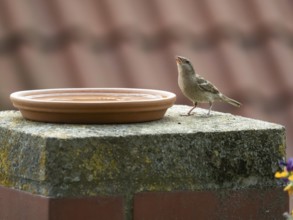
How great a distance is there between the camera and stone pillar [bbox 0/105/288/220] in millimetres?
1915

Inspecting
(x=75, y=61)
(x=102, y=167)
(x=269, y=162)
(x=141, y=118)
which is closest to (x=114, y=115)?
(x=141, y=118)

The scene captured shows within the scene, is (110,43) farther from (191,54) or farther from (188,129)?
(188,129)

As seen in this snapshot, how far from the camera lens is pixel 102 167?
76.0 inches

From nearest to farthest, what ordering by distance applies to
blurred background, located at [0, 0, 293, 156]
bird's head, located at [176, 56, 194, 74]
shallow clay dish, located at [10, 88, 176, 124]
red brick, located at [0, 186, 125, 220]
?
red brick, located at [0, 186, 125, 220], shallow clay dish, located at [10, 88, 176, 124], bird's head, located at [176, 56, 194, 74], blurred background, located at [0, 0, 293, 156]

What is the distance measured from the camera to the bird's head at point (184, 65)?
3104 millimetres

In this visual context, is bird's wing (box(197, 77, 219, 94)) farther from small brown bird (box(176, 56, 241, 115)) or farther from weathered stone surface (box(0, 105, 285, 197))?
weathered stone surface (box(0, 105, 285, 197))

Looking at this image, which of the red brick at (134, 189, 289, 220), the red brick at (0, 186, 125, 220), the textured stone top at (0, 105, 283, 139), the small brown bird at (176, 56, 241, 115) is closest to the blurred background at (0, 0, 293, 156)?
the small brown bird at (176, 56, 241, 115)

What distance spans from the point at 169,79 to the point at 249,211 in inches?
66.2

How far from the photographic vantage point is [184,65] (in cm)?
316

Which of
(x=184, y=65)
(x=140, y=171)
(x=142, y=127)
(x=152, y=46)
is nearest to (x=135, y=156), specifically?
(x=140, y=171)

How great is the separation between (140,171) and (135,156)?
0.12 ft

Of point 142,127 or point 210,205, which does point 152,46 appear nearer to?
point 142,127

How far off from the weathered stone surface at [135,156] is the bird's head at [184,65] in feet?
3.07

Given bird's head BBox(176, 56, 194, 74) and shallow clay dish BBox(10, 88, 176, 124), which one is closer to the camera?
shallow clay dish BBox(10, 88, 176, 124)
